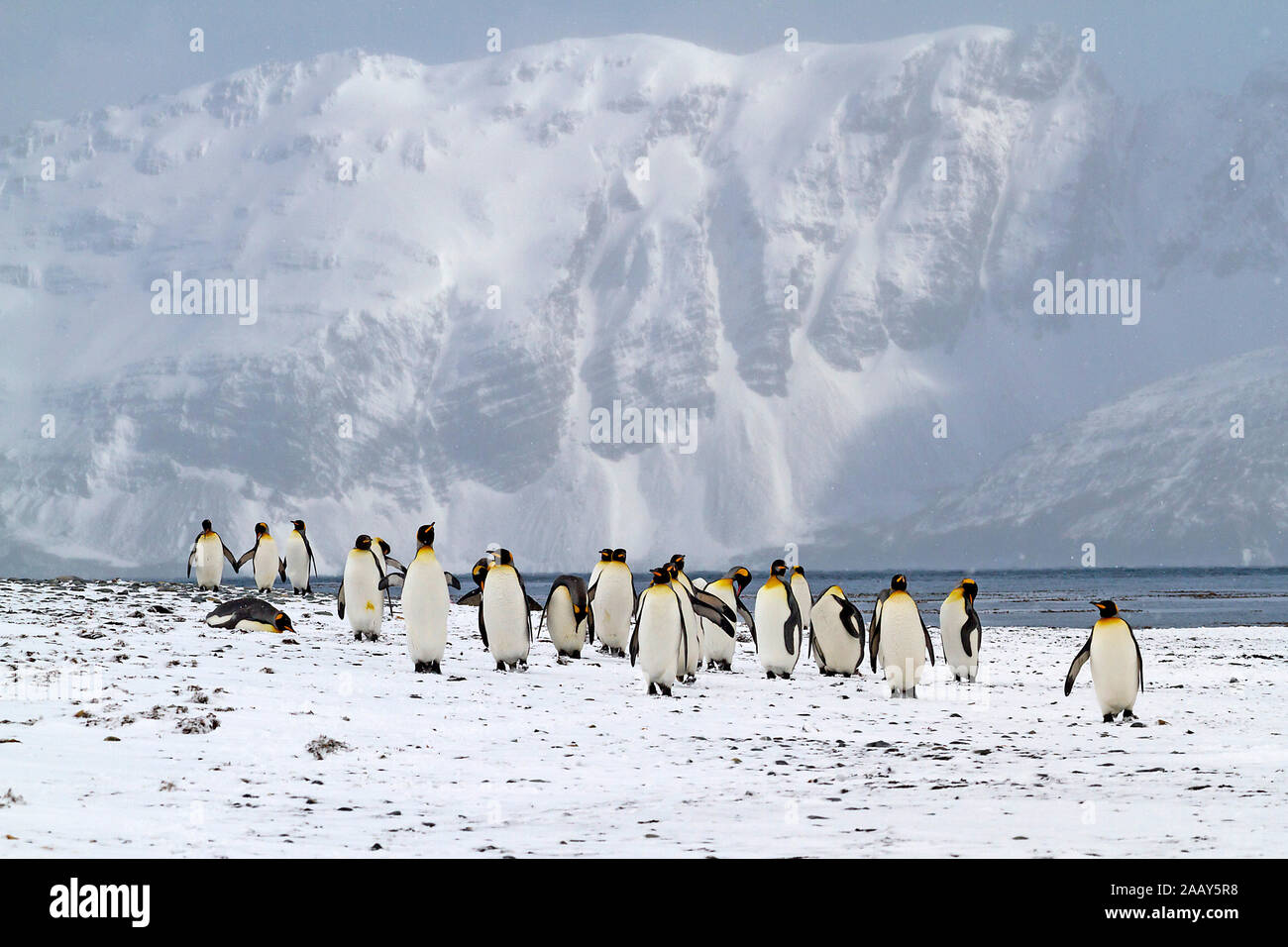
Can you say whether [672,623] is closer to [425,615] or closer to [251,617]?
[425,615]

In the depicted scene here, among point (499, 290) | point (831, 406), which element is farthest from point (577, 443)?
point (831, 406)

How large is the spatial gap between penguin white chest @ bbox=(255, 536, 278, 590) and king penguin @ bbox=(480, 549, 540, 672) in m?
9.24

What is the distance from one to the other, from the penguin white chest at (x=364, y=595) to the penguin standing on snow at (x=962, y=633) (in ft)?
22.7

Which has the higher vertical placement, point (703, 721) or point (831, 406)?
point (831, 406)

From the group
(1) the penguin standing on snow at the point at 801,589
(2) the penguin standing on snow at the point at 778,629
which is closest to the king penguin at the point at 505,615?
(2) the penguin standing on snow at the point at 778,629

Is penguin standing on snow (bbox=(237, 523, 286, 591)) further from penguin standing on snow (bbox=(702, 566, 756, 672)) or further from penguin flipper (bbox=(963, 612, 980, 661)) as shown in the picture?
penguin flipper (bbox=(963, 612, 980, 661))

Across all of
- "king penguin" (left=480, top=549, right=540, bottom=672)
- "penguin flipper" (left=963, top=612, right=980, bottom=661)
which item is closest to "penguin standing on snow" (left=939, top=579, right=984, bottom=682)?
"penguin flipper" (left=963, top=612, right=980, bottom=661)

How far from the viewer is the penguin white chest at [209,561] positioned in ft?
67.9

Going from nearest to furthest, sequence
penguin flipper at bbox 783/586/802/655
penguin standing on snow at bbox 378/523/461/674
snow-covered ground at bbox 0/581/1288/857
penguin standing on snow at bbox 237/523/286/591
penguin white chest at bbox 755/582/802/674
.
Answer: snow-covered ground at bbox 0/581/1288/857 → penguin standing on snow at bbox 378/523/461/674 → penguin flipper at bbox 783/586/802/655 → penguin white chest at bbox 755/582/802/674 → penguin standing on snow at bbox 237/523/286/591

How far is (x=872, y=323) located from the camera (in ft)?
619

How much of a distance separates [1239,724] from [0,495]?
200 metres

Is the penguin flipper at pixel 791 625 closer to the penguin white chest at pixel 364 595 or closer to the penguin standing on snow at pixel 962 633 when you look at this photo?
the penguin standing on snow at pixel 962 633

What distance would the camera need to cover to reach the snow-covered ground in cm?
586
